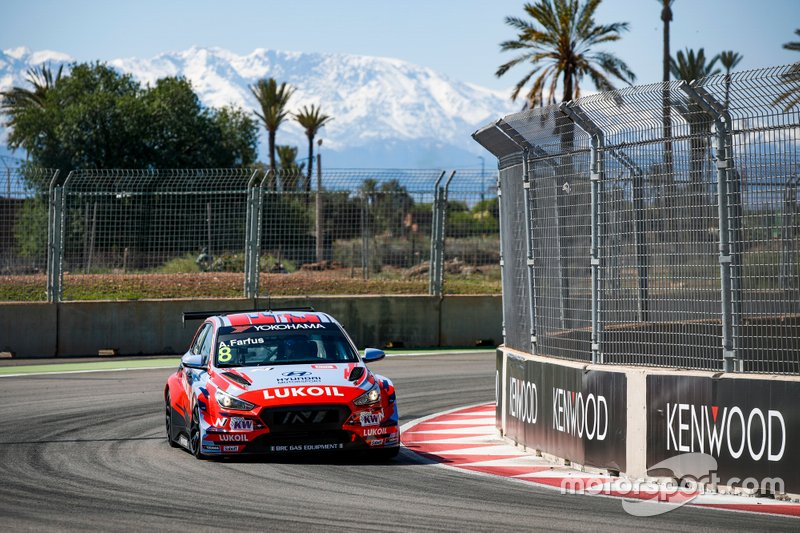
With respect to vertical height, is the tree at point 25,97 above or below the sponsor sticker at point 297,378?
above

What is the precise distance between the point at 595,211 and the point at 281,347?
3.31m

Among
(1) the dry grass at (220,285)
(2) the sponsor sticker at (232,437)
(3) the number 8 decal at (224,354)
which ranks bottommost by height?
(2) the sponsor sticker at (232,437)

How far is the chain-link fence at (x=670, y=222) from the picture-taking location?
8.66 metres

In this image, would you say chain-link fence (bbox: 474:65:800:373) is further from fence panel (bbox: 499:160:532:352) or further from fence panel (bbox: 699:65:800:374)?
fence panel (bbox: 499:160:532:352)

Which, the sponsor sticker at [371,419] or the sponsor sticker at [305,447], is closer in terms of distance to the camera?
the sponsor sticker at [305,447]

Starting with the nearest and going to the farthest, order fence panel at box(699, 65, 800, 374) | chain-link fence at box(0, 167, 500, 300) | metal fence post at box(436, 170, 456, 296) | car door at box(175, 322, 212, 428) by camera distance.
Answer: fence panel at box(699, 65, 800, 374) → car door at box(175, 322, 212, 428) → chain-link fence at box(0, 167, 500, 300) → metal fence post at box(436, 170, 456, 296)

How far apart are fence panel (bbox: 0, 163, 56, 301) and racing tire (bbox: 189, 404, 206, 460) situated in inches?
489

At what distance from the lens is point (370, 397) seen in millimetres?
10414

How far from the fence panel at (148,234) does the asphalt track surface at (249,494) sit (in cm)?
907

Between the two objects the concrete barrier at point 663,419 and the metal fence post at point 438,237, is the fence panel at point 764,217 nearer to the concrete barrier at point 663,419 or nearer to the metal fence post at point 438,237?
the concrete barrier at point 663,419

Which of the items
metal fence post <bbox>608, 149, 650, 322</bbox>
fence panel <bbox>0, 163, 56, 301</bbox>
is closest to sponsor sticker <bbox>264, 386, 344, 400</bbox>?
metal fence post <bbox>608, 149, 650, 322</bbox>

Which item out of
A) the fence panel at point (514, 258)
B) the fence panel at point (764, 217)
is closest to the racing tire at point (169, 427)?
the fence panel at point (514, 258)

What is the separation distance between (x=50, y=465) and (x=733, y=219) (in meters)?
6.04

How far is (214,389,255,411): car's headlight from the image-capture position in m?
10.2
